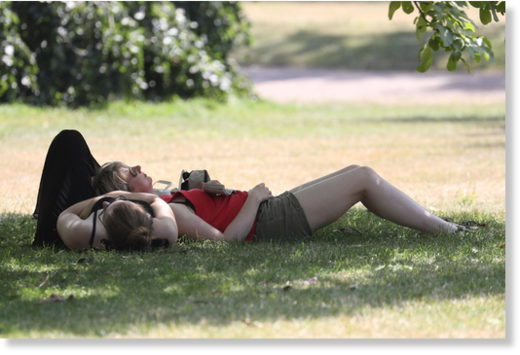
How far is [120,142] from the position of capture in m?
12.3

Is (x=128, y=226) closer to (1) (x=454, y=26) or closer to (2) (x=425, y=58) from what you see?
(2) (x=425, y=58)

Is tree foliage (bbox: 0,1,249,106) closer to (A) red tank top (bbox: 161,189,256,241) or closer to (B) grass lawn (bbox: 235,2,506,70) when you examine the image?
(B) grass lawn (bbox: 235,2,506,70)

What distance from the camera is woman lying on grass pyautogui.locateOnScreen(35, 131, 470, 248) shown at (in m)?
5.81

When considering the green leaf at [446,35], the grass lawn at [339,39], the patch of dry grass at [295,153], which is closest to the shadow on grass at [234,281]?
the green leaf at [446,35]

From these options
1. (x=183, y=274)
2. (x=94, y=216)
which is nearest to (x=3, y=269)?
(x=94, y=216)

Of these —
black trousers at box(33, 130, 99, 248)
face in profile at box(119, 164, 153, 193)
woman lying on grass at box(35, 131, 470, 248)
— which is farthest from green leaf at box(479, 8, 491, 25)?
black trousers at box(33, 130, 99, 248)

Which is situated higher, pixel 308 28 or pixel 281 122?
pixel 308 28

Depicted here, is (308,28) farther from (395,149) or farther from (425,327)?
(425,327)

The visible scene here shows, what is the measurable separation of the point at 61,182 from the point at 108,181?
280 millimetres

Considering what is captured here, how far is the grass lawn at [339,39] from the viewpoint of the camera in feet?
75.6

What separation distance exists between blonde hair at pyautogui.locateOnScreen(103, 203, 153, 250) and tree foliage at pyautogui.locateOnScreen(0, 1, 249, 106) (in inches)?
352

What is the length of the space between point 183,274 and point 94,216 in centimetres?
70

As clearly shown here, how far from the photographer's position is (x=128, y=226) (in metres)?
5.41

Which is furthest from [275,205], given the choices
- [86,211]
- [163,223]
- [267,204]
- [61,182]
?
[61,182]
